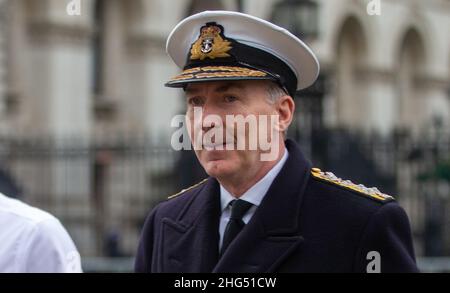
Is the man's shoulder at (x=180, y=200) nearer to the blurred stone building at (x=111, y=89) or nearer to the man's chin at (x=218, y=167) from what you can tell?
the man's chin at (x=218, y=167)

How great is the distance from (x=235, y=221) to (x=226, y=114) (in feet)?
1.06

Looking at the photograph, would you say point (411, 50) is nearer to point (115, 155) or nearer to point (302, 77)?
point (115, 155)

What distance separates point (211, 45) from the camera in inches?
157

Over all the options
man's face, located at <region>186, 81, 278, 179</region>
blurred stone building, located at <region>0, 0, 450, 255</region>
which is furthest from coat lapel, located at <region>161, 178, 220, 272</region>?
blurred stone building, located at <region>0, 0, 450, 255</region>

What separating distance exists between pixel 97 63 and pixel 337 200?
1939 centimetres

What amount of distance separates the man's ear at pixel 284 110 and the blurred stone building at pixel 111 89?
11.5m

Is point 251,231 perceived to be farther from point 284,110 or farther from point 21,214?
point 21,214

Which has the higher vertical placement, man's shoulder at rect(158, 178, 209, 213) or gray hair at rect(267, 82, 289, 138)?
gray hair at rect(267, 82, 289, 138)

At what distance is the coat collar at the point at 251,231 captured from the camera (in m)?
3.70

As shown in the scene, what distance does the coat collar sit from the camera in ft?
12.1

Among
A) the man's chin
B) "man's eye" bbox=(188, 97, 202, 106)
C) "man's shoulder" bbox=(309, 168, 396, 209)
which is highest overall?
"man's eye" bbox=(188, 97, 202, 106)

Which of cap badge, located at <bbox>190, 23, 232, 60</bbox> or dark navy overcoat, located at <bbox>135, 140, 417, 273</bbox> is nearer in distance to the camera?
dark navy overcoat, located at <bbox>135, 140, 417, 273</bbox>

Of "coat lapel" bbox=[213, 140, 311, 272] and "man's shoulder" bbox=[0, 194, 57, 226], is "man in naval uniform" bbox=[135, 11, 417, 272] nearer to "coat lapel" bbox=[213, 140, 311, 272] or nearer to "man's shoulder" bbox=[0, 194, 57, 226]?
"coat lapel" bbox=[213, 140, 311, 272]

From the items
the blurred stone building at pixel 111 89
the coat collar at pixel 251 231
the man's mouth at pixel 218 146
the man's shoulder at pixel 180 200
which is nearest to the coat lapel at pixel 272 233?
the coat collar at pixel 251 231
